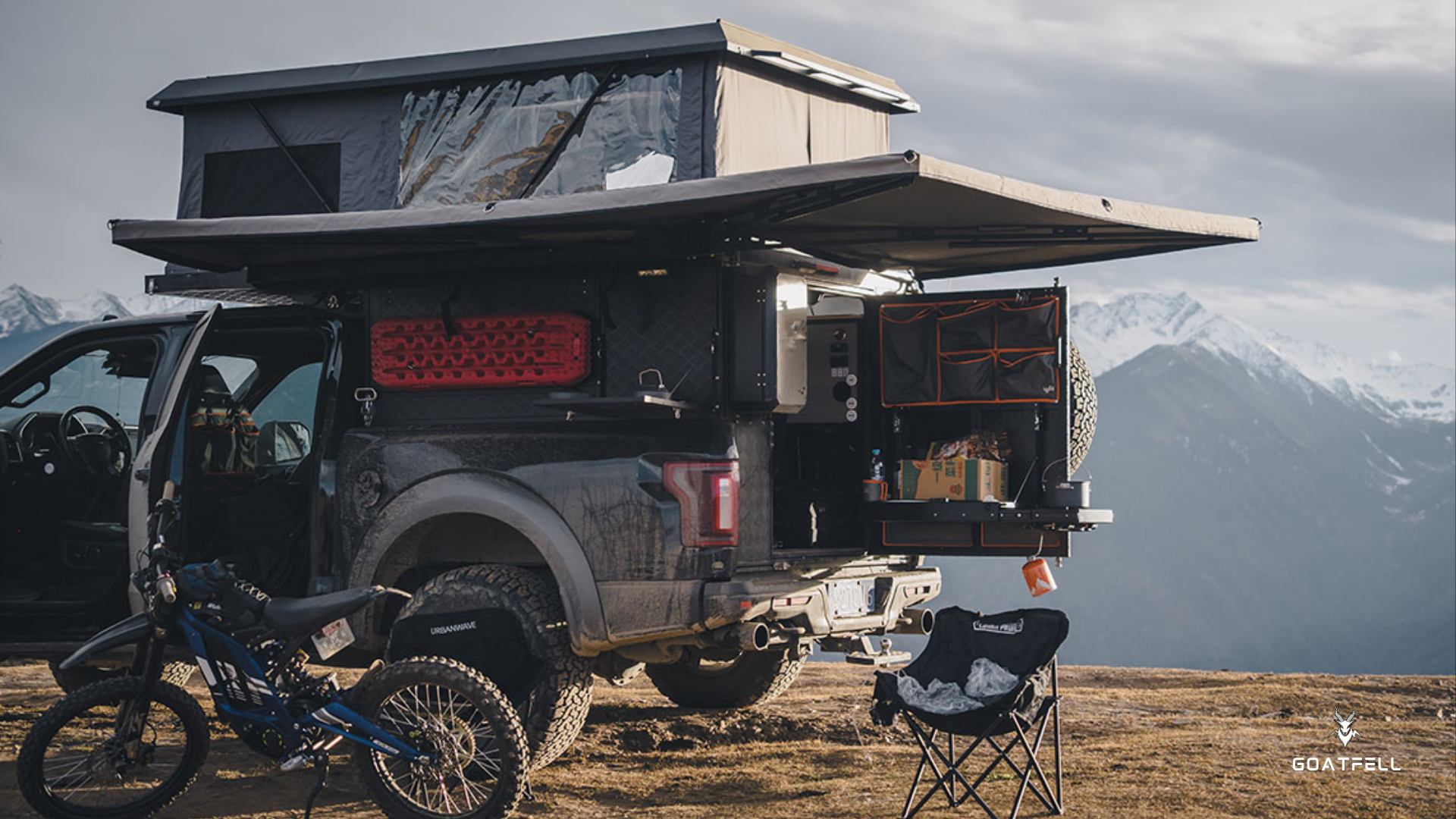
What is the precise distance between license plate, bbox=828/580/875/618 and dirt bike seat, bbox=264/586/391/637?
1.93m

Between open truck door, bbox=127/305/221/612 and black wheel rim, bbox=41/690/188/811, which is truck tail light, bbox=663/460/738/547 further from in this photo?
open truck door, bbox=127/305/221/612

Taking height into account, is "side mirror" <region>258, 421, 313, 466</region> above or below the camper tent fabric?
below

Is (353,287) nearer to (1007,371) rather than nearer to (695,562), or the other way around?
(695,562)

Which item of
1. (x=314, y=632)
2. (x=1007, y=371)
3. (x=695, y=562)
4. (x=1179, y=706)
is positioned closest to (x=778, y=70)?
(x=1007, y=371)

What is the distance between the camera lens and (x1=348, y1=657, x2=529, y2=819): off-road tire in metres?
5.38

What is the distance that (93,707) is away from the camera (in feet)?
18.5

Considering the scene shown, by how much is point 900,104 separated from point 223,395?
4069mm

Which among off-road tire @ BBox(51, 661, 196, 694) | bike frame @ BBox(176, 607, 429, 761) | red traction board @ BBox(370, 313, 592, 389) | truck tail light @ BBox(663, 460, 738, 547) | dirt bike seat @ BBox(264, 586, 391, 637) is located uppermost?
red traction board @ BBox(370, 313, 592, 389)

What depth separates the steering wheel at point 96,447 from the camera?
7.17m

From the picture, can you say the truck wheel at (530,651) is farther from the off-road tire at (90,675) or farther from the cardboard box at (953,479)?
the off-road tire at (90,675)

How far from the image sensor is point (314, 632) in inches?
222

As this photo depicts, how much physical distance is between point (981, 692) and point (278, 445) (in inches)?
146

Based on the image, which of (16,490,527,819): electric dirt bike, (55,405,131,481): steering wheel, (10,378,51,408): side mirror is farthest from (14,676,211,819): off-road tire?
(10,378,51,408): side mirror

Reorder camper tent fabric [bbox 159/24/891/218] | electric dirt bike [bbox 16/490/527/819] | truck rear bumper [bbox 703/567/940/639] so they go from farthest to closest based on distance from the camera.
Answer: camper tent fabric [bbox 159/24/891/218] → truck rear bumper [bbox 703/567/940/639] → electric dirt bike [bbox 16/490/527/819]
